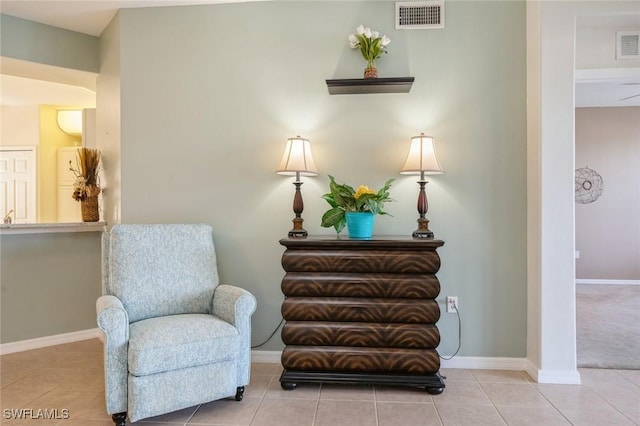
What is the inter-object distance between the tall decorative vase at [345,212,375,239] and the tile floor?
951 millimetres

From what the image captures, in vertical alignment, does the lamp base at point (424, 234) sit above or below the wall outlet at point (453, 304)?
above

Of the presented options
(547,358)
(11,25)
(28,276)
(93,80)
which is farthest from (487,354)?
(11,25)

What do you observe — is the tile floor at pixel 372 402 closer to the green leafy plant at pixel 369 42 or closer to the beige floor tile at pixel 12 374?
the beige floor tile at pixel 12 374

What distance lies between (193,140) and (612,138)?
599cm

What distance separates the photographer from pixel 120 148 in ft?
9.18

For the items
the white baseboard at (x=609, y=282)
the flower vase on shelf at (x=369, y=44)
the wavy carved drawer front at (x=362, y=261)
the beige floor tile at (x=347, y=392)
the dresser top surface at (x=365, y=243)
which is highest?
the flower vase on shelf at (x=369, y=44)

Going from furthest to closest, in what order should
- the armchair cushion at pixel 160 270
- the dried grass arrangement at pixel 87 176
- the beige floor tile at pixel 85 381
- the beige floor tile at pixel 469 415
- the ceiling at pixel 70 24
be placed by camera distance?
1. the dried grass arrangement at pixel 87 176
2. the ceiling at pixel 70 24
3. the beige floor tile at pixel 85 381
4. the armchair cushion at pixel 160 270
5. the beige floor tile at pixel 469 415

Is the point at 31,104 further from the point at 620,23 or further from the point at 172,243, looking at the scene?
the point at 620,23

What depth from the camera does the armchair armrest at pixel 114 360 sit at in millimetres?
1775

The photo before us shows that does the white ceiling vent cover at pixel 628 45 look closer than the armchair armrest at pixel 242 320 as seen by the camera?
No

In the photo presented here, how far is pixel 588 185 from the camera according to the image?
5.43 m

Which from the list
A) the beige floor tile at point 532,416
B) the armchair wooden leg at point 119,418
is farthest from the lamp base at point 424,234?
the armchair wooden leg at point 119,418

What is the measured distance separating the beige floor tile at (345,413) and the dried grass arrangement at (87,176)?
2.53 m

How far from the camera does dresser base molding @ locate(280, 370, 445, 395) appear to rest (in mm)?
2154
